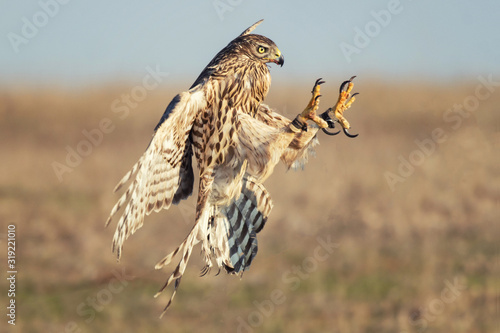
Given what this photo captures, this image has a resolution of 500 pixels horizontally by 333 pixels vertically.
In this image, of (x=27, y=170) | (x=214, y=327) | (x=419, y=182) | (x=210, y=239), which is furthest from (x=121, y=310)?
(x=27, y=170)

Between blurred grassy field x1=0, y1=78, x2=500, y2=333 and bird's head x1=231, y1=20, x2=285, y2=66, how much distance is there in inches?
87.0

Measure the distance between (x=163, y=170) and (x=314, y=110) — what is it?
1041 mm

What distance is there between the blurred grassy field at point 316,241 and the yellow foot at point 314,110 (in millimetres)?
2455

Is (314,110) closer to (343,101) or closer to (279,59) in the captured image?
(343,101)

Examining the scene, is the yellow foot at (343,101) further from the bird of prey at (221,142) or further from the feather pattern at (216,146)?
the feather pattern at (216,146)

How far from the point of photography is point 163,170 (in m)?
4.18

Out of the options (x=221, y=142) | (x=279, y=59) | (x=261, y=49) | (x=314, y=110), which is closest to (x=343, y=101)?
(x=314, y=110)

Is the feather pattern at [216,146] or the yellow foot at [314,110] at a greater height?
the yellow foot at [314,110]

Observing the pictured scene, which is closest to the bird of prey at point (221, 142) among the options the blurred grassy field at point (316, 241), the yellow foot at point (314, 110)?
the yellow foot at point (314, 110)

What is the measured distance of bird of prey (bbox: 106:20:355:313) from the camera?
3.90 m

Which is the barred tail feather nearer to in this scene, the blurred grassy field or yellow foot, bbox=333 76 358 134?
yellow foot, bbox=333 76 358 134

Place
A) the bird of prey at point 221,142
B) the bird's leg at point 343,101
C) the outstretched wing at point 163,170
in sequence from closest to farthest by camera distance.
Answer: the outstretched wing at point 163,170
the bird of prey at point 221,142
the bird's leg at point 343,101

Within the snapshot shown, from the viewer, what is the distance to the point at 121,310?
10766 mm

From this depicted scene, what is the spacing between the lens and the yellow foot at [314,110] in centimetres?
388
